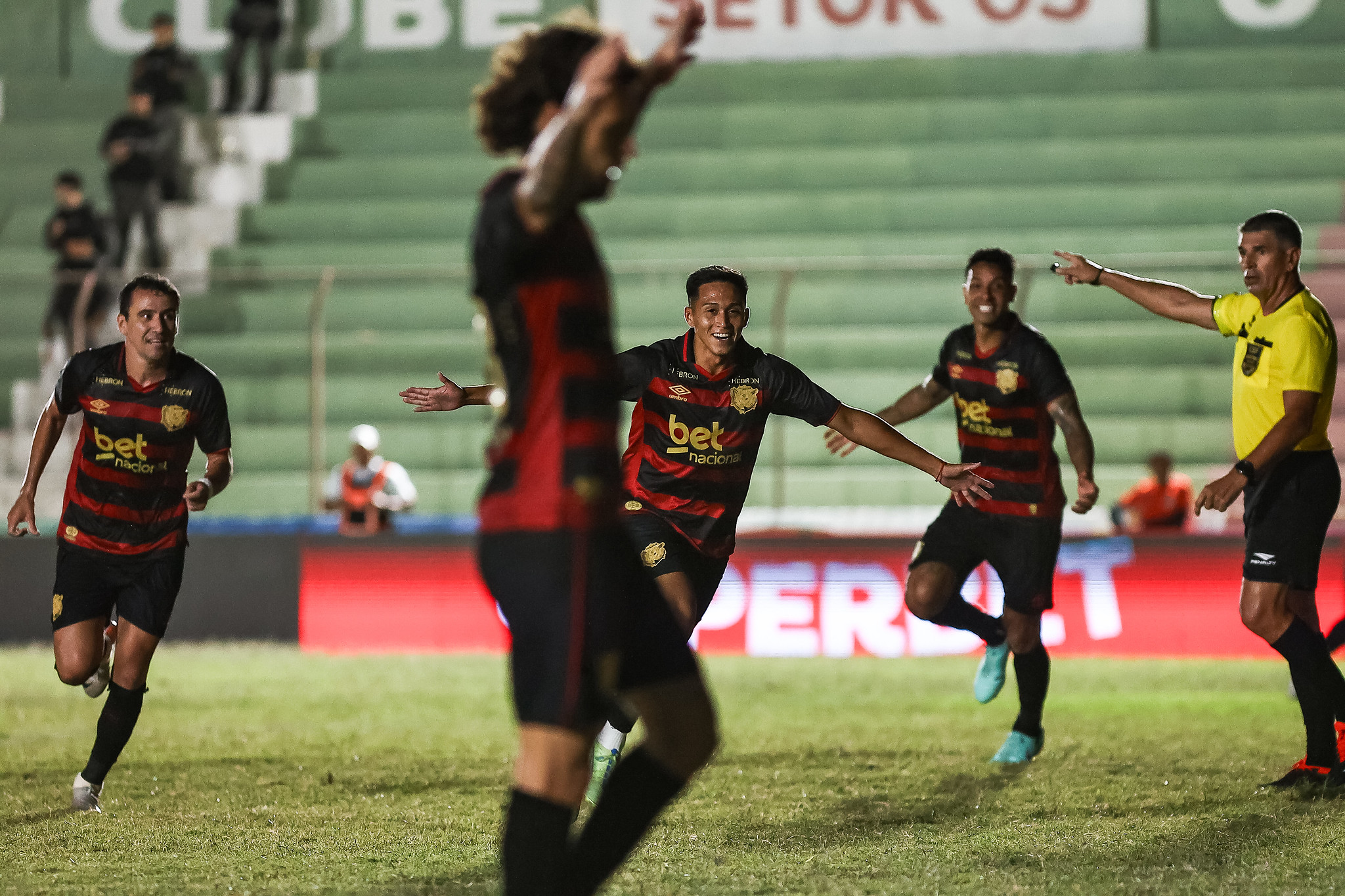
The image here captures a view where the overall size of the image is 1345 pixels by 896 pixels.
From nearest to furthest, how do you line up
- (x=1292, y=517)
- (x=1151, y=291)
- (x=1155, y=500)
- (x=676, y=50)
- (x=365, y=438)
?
(x=676, y=50), (x=1292, y=517), (x=1151, y=291), (x=1155, y=500), (x=365, y=438)

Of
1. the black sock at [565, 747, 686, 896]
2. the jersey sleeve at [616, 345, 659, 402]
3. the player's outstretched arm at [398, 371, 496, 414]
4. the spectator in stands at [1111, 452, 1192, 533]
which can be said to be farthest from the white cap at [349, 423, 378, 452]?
the black sock at [565, 747, 686, 896]

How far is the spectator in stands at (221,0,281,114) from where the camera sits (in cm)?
1948

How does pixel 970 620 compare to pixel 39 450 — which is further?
pixel 970 620

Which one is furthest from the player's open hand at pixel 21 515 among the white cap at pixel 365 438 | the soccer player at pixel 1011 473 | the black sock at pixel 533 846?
the white cap at pixel 365 438

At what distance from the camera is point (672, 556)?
21.4 feet

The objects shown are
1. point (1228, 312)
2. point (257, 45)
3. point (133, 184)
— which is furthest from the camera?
point (257, 45)

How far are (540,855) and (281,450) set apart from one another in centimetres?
1089

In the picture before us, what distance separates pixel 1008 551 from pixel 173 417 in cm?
362

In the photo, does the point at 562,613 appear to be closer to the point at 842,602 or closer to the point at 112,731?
the point at 112,731

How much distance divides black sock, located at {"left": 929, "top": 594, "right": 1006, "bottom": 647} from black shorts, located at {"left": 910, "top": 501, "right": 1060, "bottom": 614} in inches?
6.4

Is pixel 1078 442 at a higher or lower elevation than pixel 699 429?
lower

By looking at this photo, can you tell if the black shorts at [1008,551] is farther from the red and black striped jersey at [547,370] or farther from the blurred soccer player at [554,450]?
the red and black striped jersey at [547,370]

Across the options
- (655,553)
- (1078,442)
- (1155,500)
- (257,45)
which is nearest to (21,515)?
(655,553)

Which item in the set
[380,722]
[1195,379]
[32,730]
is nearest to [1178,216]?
[1195,379]
